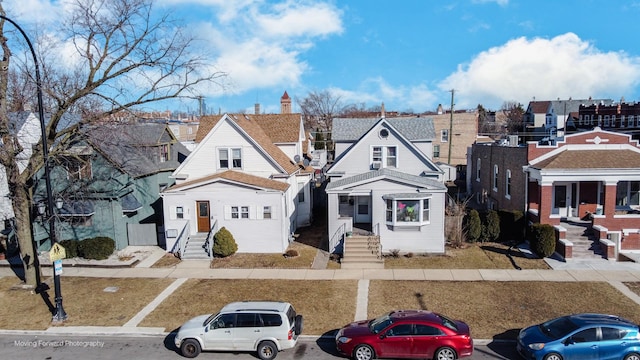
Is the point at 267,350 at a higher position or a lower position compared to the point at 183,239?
lower

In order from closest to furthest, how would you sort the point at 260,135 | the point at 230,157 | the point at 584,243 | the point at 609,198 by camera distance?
the point at 584,243 < the point at 609,198 < the point at 230,157 < the point at 260,135

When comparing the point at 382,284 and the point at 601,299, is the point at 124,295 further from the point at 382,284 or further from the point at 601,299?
the point at 601,299

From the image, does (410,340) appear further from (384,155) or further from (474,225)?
(384,155)

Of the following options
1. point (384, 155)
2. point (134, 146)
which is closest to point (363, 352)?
point (384, 155)

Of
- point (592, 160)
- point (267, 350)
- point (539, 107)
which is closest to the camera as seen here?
point (267, 350)

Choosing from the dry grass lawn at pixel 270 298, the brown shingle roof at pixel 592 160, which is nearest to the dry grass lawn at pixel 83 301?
the dry grass lawn at pixel 270 298

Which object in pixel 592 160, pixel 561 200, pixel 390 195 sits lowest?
pixel 561 200
